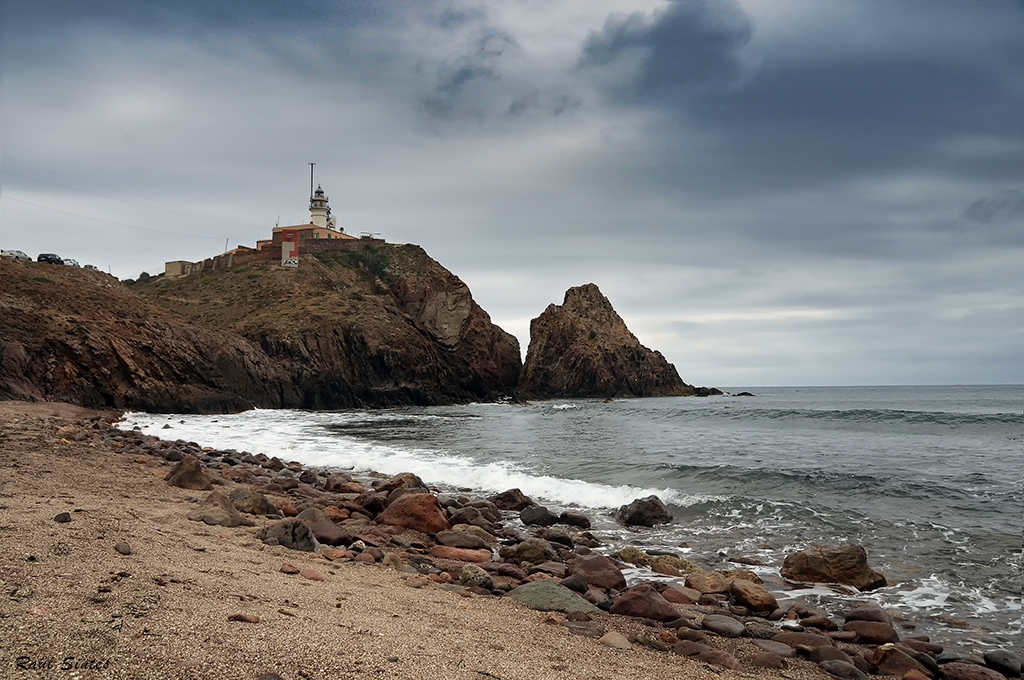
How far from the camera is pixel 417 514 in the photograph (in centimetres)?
1062

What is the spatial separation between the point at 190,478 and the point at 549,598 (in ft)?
24.2

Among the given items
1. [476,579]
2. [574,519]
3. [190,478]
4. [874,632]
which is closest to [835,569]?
[874,632]

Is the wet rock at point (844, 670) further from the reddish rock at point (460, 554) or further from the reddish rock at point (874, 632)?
the reddish rock at point (460, 554)

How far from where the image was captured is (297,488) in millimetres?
13320

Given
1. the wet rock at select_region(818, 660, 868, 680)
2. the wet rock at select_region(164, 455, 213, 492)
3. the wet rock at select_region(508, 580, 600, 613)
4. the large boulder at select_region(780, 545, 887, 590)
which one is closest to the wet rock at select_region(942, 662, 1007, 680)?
the wet rock at select_region(818, 660, 868, 680)

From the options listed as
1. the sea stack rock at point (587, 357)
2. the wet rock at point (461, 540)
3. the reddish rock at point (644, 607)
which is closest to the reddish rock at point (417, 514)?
the wet rock at point (461, 540)

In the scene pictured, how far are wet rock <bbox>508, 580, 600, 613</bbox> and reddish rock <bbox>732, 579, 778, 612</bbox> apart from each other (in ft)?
6.25

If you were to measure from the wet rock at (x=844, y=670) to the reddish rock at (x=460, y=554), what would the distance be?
178 inches

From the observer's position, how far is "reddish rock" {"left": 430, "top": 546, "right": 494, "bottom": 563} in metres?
9.03

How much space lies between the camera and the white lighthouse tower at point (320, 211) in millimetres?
91000

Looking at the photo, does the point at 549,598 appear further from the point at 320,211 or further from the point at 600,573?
the point at 320,211

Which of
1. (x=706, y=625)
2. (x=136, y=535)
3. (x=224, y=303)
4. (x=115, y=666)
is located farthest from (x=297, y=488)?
(x=224, y=303)

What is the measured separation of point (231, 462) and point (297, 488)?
4.96m

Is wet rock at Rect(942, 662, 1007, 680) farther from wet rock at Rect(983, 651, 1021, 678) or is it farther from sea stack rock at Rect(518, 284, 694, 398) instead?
sea stack rock at Rect(518, 284, 694, 398)
